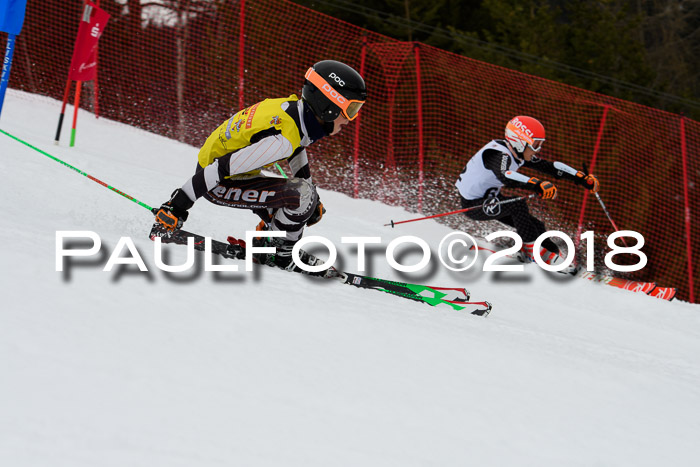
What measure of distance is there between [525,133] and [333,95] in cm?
288

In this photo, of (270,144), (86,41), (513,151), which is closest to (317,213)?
(270,144)

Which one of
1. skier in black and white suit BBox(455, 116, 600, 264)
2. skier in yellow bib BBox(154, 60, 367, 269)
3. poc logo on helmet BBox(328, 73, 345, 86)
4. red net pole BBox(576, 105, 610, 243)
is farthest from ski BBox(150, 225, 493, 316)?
red net pole BBox(576, 105, 610, 243)

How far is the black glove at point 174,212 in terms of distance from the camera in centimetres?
376

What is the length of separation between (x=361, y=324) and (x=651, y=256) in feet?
22.6

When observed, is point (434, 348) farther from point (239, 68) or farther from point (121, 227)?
point (239, 68)

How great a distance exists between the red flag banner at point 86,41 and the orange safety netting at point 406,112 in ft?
5.34

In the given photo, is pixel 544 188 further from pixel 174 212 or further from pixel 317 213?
pixel 174 212

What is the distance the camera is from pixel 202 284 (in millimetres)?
3137

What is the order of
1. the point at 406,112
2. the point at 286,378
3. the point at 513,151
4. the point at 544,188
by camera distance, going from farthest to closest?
the point at 406,112, the point at 513,151, the point at 544,188, the point at 286,378

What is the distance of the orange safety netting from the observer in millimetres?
8406

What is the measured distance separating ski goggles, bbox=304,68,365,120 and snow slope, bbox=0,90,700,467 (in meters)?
1.00

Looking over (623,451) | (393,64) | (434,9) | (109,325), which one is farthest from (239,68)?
(623,451)

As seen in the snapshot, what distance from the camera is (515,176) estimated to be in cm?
596

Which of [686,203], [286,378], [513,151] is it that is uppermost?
[513,151]
